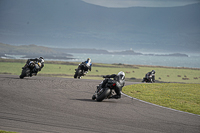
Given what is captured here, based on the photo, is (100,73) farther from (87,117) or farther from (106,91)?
(87,117)

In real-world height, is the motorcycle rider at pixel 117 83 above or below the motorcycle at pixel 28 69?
below

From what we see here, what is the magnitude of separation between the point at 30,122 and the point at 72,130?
66.1 inches

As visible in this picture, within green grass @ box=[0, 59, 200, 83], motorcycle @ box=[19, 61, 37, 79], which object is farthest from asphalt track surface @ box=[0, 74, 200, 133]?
green grass @ box=[0, 59, 200, 83]

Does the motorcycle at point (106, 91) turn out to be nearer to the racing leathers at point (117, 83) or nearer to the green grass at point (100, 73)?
the racing leathers at point (117, 83)

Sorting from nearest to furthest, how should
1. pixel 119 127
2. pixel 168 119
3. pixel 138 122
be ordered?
pixel 119 127 < pixel 138 122 < pixel 168 119

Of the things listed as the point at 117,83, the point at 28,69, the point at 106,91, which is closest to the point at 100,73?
the point at 28,69

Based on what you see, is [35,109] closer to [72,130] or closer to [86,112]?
[86,112]

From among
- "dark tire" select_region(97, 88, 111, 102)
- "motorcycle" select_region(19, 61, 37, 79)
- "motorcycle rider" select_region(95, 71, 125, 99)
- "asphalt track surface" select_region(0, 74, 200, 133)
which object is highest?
"motorcycle" select_region(19, 61, 37, 79)

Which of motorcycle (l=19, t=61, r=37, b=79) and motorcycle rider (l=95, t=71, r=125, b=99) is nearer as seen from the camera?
motorcycle rider (l=95, t=71, r=125, b=99)

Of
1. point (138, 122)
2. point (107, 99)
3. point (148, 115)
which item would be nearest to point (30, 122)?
point (138, 122)

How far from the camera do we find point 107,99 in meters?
18.4

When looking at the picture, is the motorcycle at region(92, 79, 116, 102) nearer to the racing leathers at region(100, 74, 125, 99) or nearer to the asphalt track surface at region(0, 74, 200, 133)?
the racing leathers at region(100, 74, 125, 99)

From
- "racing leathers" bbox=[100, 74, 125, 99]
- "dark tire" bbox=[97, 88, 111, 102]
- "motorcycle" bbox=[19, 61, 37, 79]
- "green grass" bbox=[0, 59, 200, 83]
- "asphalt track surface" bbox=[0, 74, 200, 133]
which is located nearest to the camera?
"asphalt track surface" bbox=[0, 74, 200, 133]

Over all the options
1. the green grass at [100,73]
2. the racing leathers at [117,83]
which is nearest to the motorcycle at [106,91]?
the racing leathers at [117,83]
